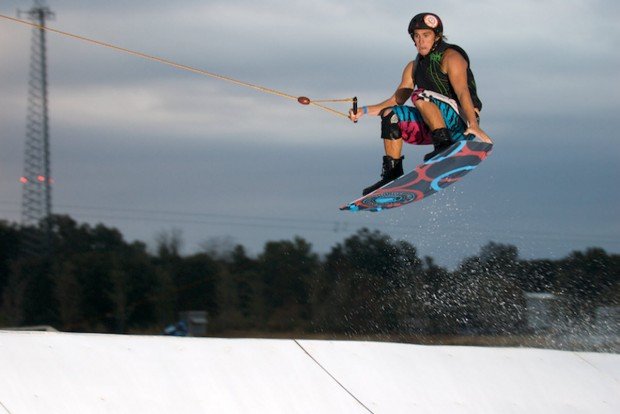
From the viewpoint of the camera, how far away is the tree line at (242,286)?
26875 millimetres

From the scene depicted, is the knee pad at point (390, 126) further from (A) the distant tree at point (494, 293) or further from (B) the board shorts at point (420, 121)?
(A) the distant tree at point (494, 293)

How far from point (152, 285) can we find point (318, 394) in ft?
91.3

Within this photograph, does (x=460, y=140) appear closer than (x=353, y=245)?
Yes

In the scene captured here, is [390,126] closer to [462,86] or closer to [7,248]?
[462,86]

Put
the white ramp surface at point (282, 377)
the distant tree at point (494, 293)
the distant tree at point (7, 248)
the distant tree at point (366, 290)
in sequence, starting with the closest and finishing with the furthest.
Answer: the white ramp surface at point (282, 377), the distant tree at point (494, 293), the distant tree at point (366, 290), the distant tree at point (7, 248)

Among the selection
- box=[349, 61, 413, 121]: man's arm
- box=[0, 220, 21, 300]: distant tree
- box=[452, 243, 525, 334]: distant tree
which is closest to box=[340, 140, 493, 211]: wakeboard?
box=[349, 61, 413, 121]: man's arm

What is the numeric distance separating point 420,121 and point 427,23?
930 mm

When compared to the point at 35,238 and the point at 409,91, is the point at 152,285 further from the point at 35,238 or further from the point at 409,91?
the point at 409,91

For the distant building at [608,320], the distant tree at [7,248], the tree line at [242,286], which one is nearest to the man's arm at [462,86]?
the distant building at [608,320]

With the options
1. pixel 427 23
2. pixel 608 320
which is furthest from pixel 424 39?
pixel 608 320

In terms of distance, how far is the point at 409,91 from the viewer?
9.70 meters

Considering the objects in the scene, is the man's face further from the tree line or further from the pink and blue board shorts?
the tree line

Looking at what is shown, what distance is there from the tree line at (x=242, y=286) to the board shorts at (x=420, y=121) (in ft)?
41.0

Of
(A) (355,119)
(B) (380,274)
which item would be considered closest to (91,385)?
(A) (355,119)
